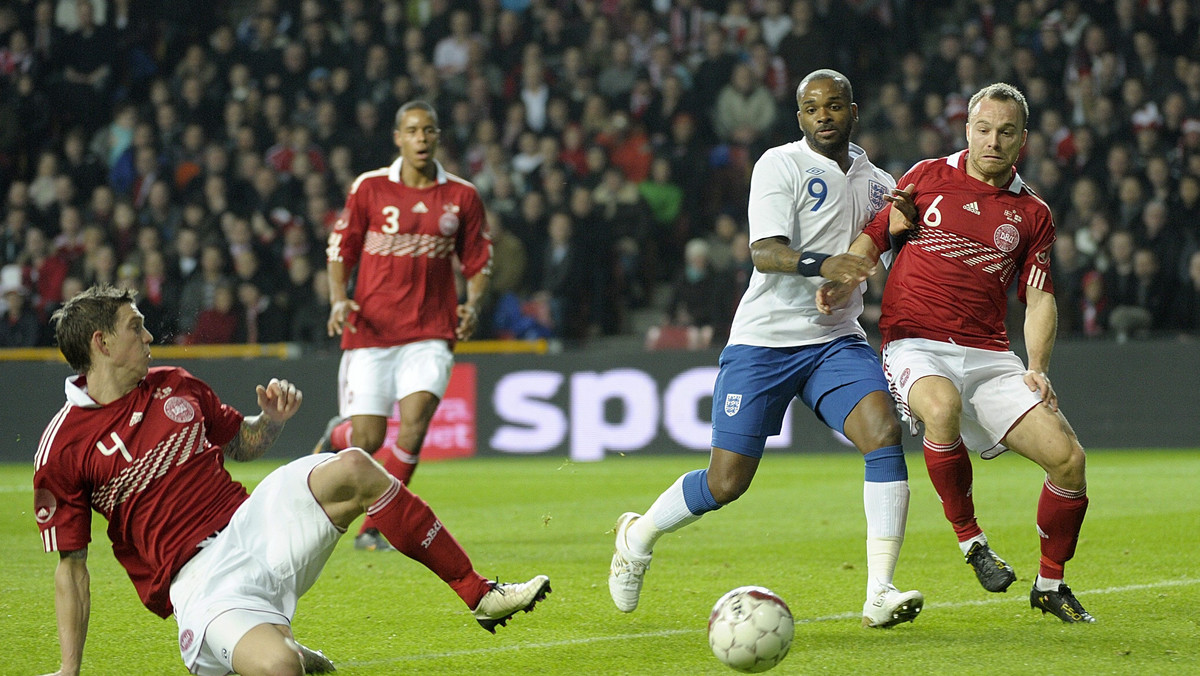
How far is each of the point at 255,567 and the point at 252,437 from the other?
0.53 m

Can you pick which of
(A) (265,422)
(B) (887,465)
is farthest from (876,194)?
(A) (265,422)

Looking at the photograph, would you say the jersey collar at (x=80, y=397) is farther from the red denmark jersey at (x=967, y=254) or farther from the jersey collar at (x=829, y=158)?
the red denmark jersey at (x=967, y=254)

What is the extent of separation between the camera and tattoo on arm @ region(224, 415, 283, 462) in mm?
4684

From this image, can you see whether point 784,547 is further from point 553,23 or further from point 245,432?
point 553,23

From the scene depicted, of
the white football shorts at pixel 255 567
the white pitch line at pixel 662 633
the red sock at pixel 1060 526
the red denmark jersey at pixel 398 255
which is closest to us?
the white football shorts at pixel 255 567

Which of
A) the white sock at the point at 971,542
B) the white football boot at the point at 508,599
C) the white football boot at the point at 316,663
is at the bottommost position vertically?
the white football boot at the point at 316,663

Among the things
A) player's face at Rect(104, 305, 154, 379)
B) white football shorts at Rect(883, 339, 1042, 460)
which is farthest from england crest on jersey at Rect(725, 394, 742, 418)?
player's face at Rect(104, 305, 154, 379)

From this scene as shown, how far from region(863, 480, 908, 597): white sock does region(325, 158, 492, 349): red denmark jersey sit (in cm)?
338

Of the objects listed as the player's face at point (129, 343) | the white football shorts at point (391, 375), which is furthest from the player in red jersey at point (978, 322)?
the white football shorts at point (391, 375)

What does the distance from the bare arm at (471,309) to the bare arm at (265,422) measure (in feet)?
10.4

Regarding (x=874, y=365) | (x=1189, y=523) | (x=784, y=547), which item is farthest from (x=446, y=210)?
(x=1189, y=523)

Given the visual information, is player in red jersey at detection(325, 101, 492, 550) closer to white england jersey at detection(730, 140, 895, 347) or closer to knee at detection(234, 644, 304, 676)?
white england jersey at detection(730, 140, 895, 347)

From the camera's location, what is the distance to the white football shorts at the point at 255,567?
13.8 feet

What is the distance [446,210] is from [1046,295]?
11.9 feet
